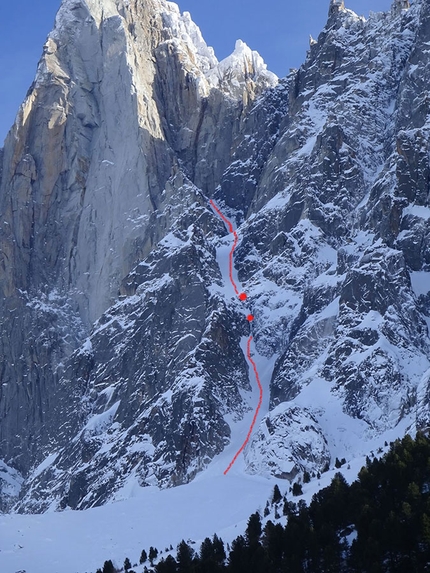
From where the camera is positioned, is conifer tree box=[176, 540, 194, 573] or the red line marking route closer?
conifer tree box=[176, 540, 194, 573]

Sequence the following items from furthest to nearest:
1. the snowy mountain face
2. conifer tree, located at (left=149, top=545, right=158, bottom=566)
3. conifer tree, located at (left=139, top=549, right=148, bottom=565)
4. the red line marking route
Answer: the red line marking route
the snowy mountain face
conifer tree, located at (left=139, top=549, right=148, bottom=565)
conifer tree, located at (left=149, top=545, right=158, bottom=566)

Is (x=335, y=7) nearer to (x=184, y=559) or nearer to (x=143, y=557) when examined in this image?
(x=143, y=557)

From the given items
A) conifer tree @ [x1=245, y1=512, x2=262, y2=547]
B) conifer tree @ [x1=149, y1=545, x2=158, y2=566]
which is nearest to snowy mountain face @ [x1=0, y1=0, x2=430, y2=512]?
conifer tree @ [x1=245, y1=512, x2=262, y2=547]

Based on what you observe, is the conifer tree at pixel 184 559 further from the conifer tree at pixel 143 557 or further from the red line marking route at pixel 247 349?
the red line marking route at pixel 247 349

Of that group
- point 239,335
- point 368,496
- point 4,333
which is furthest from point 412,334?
point 4,333

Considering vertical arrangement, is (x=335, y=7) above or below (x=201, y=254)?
above

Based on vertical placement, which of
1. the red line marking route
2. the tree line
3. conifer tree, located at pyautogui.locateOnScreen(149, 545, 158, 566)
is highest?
the red line marking route

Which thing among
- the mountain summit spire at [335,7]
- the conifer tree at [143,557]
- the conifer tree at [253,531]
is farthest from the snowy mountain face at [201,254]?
the conifer tree at [143,557]

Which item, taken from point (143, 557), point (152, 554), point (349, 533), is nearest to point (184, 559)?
point (349, 533)

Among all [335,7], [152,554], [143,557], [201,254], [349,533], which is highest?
[335,7]

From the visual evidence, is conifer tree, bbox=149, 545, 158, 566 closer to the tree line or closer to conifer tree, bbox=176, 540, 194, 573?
the tree line
